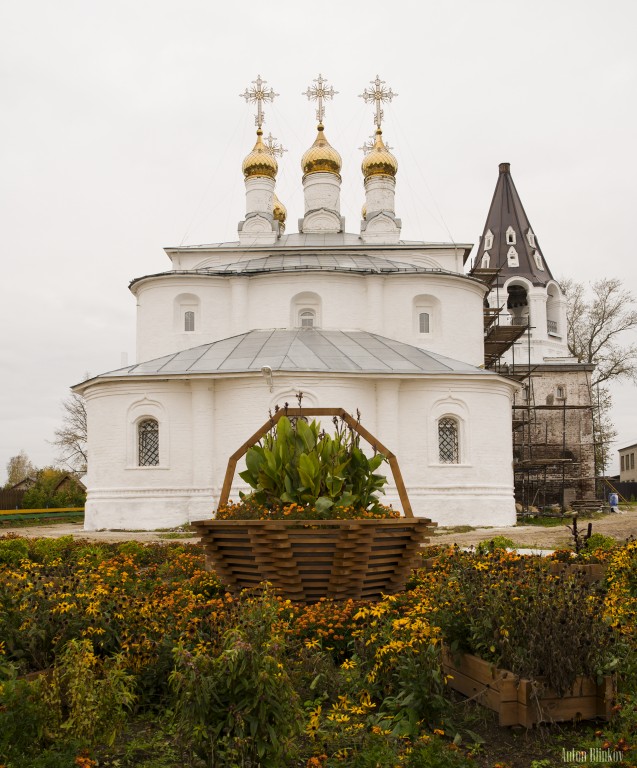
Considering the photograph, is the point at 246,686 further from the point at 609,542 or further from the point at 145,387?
the point at 145,387

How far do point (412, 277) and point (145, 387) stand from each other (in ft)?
31.1

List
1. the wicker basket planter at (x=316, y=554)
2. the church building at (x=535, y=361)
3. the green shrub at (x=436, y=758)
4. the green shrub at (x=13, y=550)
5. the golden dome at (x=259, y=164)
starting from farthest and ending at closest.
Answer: the church building at (x=535, y=361)
the golden dome at (x=259, y=164)
the green shrub at (x=13, y=550)
the wicker basket planter at (x=316, y=554)
the green shrub at (x=436, y=758)

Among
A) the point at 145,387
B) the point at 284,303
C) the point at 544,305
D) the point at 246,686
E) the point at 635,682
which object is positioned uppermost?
the point at 544,305

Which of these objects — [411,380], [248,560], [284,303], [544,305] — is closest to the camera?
[248,560]

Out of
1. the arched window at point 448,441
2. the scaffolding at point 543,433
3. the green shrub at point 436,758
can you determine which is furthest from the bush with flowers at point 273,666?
the scaffolding at point 543,433

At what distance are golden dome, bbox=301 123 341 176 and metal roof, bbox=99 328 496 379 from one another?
10.0 meters

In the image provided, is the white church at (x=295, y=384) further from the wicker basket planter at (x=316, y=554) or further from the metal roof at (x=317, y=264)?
the wicker basket planter at (x=316, y=554)

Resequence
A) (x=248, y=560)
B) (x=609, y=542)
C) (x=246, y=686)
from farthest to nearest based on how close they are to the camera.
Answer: (x=609, y=542) < (x=248, y=560) < (x=246, y=686)

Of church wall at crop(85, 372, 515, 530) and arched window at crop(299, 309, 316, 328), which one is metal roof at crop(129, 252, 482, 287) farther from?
church wall at crop(85, 372, 515, 530)

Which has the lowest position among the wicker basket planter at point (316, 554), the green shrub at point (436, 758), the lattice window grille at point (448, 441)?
the green shrub at point (436, 758)

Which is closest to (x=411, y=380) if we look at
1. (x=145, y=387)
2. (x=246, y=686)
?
(x=145, y=387)

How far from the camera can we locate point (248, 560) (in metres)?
7.36

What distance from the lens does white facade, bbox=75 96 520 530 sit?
2242 cm

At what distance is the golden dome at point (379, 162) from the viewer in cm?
3250
